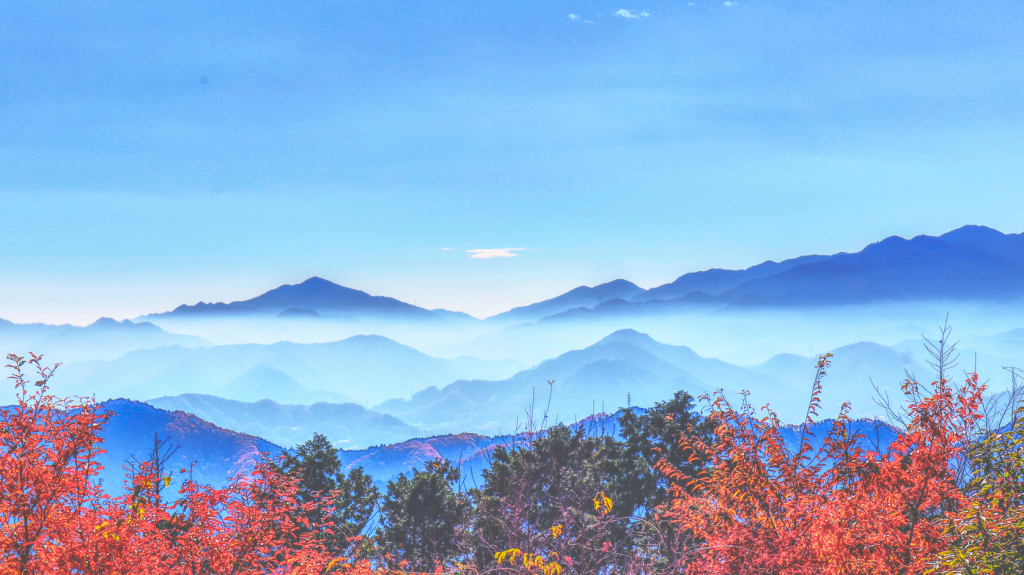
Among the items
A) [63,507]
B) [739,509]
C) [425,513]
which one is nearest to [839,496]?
[739,509]

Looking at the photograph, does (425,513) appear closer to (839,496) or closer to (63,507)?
(63,507)

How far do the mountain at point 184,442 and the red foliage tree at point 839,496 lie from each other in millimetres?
143589

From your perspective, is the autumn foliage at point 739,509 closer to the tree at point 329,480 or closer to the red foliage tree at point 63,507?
the red foliage tree at point 63,507

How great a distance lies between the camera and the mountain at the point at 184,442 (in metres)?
154

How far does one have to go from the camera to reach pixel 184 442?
166 meters

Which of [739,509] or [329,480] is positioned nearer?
[739,509]

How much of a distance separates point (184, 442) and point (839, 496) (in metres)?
186

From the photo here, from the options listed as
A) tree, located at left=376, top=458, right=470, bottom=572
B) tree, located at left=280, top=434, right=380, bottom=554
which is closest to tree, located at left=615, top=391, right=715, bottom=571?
tree, located at left=376, top=458, right=470, bottom=572

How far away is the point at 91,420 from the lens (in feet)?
23.0

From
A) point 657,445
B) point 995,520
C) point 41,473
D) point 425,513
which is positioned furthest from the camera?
point 425,513

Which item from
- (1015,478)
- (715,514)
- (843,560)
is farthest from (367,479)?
(1015,478)

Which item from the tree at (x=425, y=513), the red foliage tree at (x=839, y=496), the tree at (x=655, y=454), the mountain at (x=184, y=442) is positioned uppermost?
the red foliage tree at (x=839, y=496)

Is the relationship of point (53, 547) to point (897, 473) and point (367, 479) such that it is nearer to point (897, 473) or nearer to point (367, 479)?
point (897, 473)

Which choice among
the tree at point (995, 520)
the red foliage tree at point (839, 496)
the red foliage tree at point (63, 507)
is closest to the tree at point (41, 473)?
the red foliage tree at point (63, 507)
